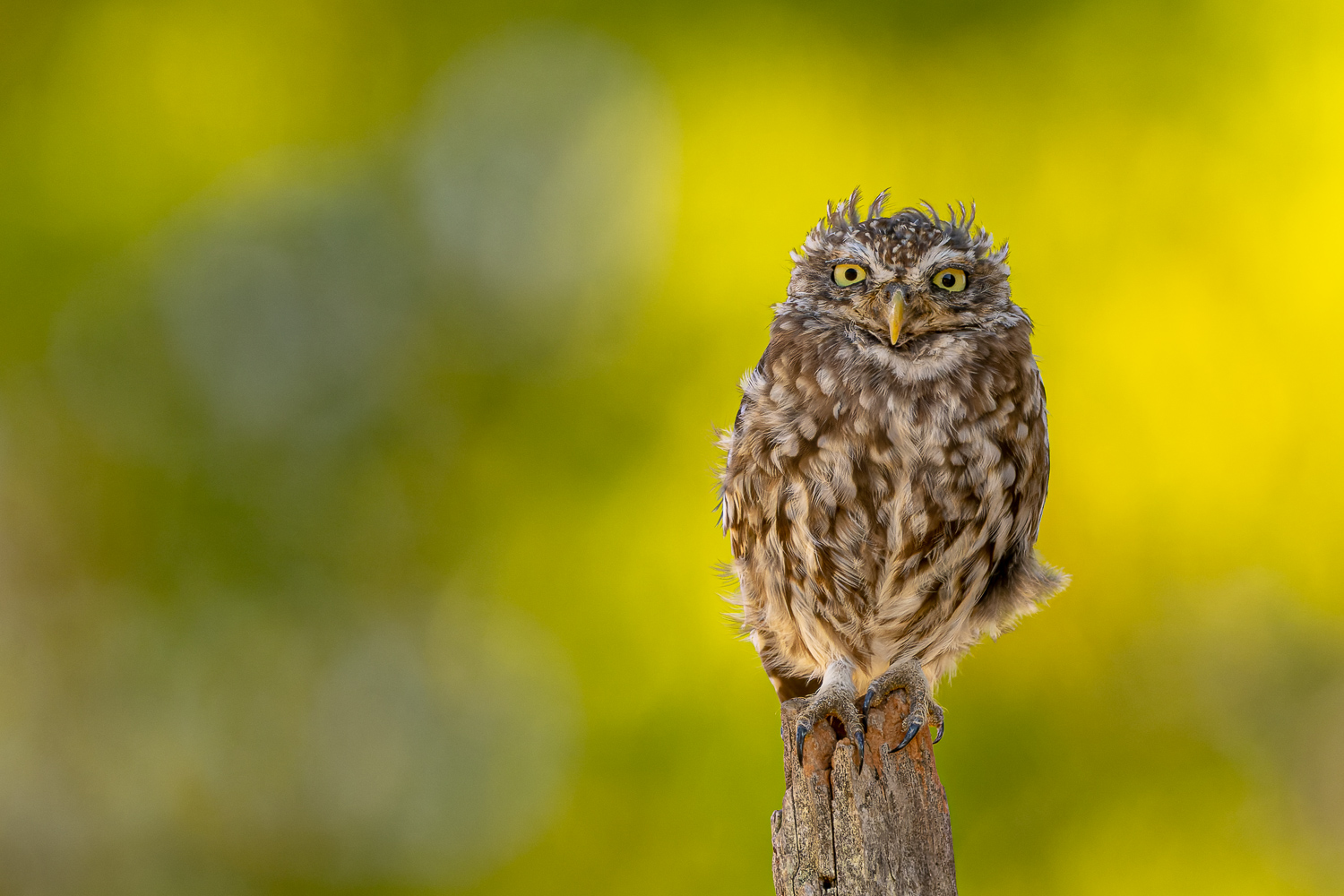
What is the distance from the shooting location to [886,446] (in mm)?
3100

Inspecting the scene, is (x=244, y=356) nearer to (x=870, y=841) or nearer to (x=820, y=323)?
(x=820, y=323)

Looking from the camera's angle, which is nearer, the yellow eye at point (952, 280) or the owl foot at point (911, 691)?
the owl foot at point (911, 691)

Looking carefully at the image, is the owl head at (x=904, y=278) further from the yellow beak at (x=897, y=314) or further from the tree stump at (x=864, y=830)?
the tree stump at (x=864, y=830)

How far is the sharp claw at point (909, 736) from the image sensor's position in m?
2.79

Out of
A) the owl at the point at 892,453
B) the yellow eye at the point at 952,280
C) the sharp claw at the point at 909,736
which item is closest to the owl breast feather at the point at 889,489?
the owl at the point at 892,453

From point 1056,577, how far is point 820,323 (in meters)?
0.99

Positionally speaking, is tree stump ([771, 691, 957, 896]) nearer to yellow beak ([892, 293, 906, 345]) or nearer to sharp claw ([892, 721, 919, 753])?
sharp claw ([892, 721, 919, 753])

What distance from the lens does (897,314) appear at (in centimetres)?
298

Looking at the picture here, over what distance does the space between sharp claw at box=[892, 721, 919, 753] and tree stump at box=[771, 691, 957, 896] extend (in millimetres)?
16

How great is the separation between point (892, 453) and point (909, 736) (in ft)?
2.34

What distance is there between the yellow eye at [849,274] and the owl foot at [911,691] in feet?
3.36

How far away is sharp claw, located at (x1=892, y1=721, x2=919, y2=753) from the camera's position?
2.79m

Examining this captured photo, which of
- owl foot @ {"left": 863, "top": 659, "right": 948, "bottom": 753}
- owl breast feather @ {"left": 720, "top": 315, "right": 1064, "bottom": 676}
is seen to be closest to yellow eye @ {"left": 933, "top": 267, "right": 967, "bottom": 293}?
owl breast feather @ {"left": 720, "top": 315, "right": 1064, "bottom": 676}

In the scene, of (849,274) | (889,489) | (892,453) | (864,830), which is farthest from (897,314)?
(864,830)
